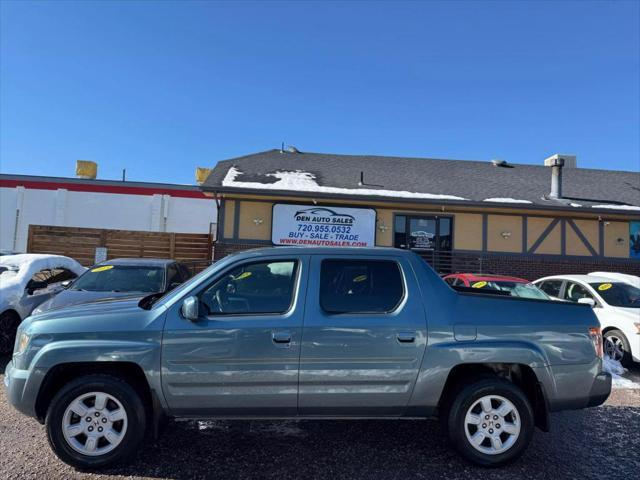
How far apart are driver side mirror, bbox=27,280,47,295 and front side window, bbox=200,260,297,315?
201 inches

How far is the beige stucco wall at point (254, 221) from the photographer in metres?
14.2

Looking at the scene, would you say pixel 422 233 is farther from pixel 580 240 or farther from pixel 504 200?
pixel 580 240

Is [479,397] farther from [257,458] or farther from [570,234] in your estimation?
[570,234]

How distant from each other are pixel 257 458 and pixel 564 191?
643 inches

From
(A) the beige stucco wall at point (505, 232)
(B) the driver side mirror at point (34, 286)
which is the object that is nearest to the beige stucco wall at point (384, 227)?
(A) the beige stucco wall at point (505, 232)

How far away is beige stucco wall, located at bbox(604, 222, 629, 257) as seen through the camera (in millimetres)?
15141

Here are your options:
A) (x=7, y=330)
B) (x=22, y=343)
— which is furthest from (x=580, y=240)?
(x=22, y=343)

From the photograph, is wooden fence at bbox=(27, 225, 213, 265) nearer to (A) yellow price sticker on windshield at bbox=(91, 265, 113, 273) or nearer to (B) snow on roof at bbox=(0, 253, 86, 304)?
(B) snow on roof at bbox=(0, 253, 86, 304)

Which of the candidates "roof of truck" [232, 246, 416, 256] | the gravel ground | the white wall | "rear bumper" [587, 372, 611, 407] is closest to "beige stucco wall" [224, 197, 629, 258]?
the white wall

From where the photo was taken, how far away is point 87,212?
75.3ft

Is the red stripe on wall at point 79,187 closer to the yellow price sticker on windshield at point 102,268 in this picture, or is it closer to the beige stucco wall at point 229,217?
the beige stucco wall at point 229,217

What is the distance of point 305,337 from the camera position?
11.4 ft

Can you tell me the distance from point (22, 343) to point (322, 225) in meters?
11.2


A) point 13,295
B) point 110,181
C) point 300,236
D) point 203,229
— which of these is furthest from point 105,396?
point 110,181
